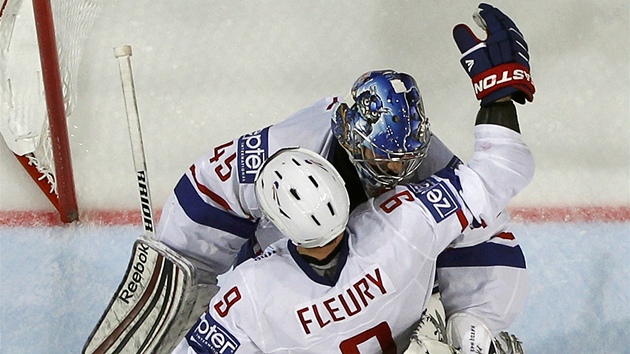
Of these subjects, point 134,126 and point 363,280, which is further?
point 134,126

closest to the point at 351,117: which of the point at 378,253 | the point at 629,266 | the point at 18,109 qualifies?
the point at 378,253

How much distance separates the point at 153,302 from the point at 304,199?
602mm

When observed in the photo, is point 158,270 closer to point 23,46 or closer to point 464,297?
point 464,297

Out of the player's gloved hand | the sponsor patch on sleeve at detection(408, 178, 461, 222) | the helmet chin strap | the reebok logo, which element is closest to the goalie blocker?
the reebok logo

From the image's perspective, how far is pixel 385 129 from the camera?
1484mm

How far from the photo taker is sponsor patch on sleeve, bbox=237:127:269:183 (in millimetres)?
1653

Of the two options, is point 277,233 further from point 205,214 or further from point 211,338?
point 211,338

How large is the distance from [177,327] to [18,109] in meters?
1.05

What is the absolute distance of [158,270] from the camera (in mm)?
1797

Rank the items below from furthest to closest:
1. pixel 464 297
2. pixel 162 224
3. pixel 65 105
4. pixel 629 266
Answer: pixel 65 105 → pixel 629 266 → pixel 162 224 → pixel 464 297

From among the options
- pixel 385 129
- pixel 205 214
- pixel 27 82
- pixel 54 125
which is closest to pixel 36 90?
pixel 27 82

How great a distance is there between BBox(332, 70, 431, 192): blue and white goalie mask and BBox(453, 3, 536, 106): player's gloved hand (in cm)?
12

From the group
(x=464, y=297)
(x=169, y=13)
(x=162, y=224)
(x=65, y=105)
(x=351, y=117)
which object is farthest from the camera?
(x=169, y=13)

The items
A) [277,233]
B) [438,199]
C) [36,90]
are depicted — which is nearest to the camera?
[438,199]
